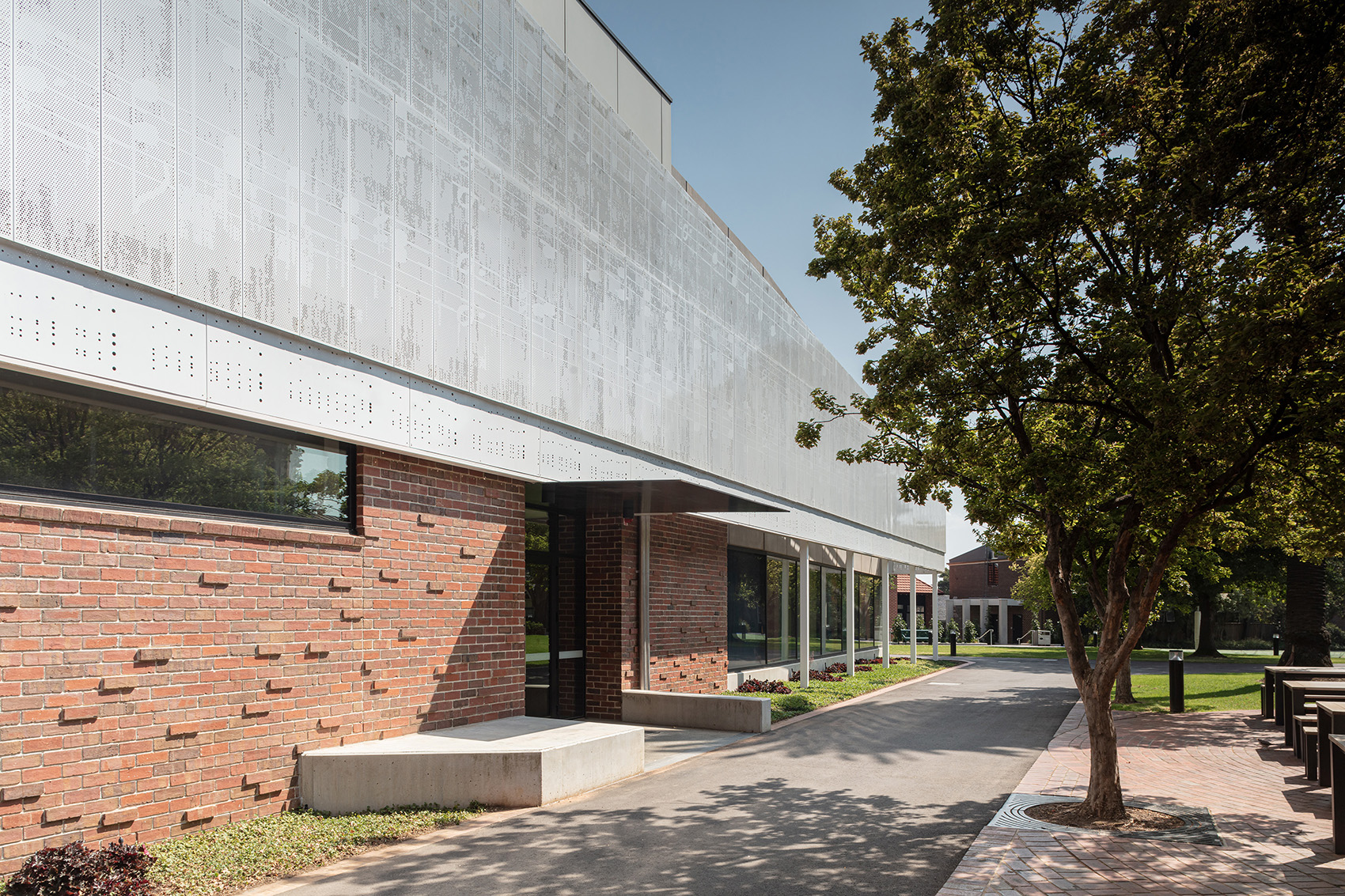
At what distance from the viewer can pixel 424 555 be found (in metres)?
9.90

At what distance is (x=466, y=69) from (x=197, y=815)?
7907mm

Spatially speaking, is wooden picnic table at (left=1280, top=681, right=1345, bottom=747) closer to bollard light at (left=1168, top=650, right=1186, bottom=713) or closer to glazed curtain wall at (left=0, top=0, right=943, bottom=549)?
bollard light at (left=1168, top=650, right=1186, bottom=713)

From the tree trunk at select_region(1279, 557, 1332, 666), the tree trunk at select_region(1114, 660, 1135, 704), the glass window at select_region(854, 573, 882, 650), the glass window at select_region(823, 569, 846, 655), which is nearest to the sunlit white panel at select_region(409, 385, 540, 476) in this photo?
the tree trunk at select_region(1114, 660, 1135, 704)

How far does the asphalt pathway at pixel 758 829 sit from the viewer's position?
265 inches

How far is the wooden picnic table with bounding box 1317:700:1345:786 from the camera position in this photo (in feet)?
30.3

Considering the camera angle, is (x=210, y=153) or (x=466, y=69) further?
(x=466, y=69)

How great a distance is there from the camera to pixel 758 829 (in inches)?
331

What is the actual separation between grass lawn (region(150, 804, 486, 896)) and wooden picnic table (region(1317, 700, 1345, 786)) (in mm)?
8494

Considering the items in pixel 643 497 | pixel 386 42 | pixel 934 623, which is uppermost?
pixel 386 42

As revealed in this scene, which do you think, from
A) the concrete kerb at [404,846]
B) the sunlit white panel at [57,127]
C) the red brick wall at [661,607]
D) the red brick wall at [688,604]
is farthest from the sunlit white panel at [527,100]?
the concrete kerb at [404,846]

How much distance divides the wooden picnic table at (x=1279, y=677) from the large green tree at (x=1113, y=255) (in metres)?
7.20

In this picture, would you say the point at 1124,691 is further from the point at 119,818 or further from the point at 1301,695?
the point at 119,818

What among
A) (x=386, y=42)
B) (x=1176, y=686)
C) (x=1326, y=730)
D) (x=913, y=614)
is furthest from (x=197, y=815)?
(x=913, y=614)

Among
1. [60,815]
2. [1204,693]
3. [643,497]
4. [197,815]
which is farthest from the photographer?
[1204,693]
